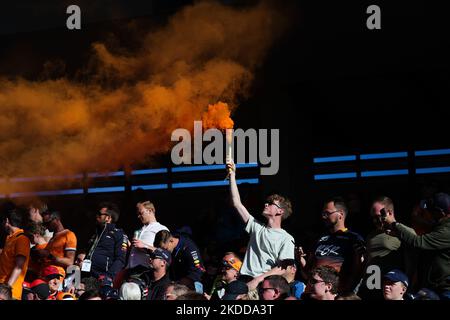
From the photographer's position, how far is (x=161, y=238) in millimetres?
8695

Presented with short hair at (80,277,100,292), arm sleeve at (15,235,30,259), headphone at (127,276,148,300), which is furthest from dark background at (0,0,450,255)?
arm sleeve at (15,235,30,259)

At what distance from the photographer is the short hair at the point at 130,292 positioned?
25.3 feet

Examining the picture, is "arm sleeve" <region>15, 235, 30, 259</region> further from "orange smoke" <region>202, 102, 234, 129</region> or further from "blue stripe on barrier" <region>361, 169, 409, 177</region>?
"blue stripe on barrier" <region>361, 169, 409, 177</region>

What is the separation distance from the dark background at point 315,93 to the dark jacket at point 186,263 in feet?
3.45

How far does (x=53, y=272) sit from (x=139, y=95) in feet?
10.0

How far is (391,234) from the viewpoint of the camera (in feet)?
A: 23.5

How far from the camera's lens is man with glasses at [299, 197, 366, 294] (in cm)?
736

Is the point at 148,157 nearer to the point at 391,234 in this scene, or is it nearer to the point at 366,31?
the point at 366,31

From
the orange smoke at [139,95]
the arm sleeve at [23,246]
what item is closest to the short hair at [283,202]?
the orange smoke at [139,95]

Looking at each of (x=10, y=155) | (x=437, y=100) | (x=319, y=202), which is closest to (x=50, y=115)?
(x=10, y=155)

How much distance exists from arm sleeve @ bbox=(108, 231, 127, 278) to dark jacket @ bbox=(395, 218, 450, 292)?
3205mm

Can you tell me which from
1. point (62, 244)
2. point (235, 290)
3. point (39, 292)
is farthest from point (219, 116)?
point (235, 290)

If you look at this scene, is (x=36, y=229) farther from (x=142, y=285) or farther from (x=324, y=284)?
(x=324, y=284)
